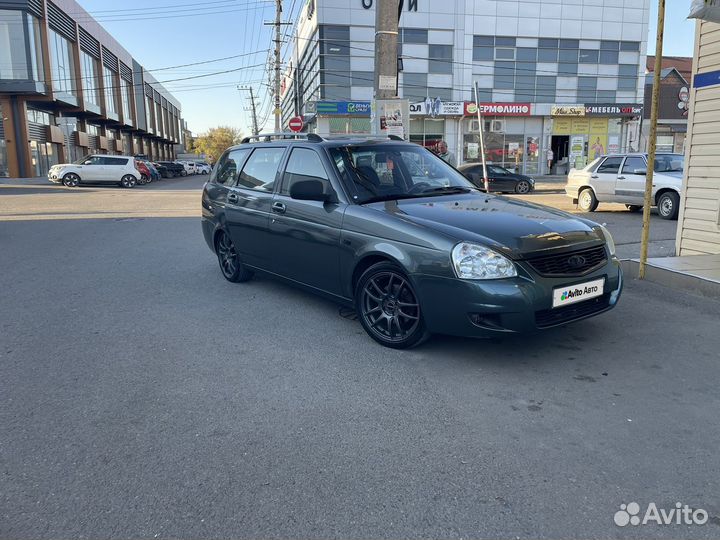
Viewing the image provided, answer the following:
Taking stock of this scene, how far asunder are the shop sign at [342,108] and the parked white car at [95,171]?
36.4 feet

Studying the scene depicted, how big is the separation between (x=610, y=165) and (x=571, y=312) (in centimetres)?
1175

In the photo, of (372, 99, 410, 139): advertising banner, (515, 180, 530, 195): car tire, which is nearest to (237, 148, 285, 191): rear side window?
(372, 99, 410, 139): advertising banner

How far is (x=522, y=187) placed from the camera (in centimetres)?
2378

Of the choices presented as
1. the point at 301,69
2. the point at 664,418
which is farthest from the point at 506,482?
the point at 301,69

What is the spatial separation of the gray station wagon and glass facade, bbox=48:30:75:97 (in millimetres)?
37749

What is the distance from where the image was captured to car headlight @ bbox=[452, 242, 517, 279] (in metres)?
3.99

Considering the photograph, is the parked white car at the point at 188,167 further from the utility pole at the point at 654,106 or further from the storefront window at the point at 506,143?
the utility pole at the point at 654,106

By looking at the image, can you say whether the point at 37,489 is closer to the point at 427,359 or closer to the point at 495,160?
the point at 427,359

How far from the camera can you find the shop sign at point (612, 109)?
1433 inches

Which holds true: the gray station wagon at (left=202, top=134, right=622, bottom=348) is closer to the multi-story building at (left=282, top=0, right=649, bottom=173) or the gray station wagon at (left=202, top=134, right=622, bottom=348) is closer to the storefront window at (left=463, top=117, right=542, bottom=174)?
the multi-story building at (left=282, top=0, right=649, bottom=173)

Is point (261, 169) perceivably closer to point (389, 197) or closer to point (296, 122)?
point (389, 197)

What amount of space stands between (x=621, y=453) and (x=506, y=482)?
715 millimetres

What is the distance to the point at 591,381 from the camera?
3.93m

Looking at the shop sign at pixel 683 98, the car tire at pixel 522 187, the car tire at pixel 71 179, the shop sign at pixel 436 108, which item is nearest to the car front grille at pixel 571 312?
the car tire at pixel 522 187
